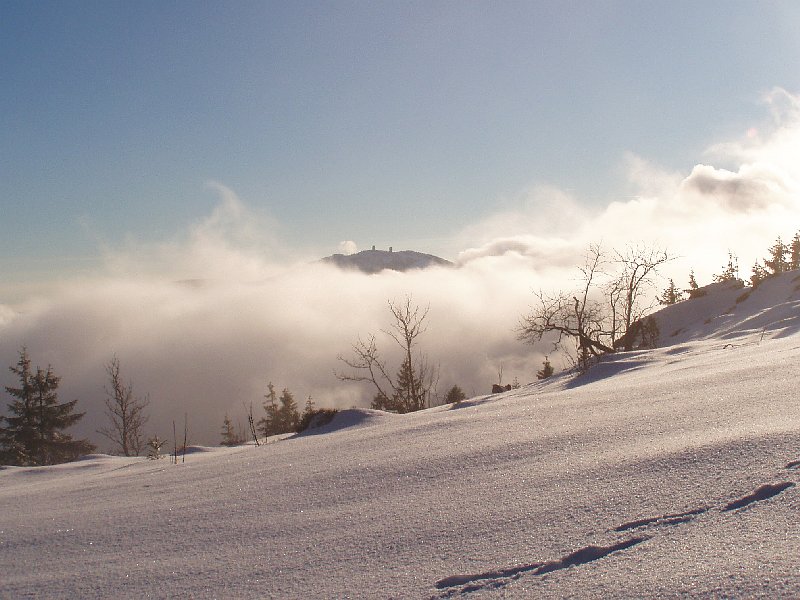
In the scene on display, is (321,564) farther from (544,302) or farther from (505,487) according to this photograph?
(544,302)

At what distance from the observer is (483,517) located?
209 cm

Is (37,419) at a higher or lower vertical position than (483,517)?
higher

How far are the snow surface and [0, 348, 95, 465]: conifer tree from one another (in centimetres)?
2950

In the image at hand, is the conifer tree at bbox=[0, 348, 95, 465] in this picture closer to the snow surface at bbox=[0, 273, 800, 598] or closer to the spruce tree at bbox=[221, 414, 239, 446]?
the spruce tree at bbox=[221, 414, 239, 446]

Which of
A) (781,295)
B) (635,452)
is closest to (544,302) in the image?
(781,295)

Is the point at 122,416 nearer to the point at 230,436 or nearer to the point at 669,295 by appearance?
the point at 230,436

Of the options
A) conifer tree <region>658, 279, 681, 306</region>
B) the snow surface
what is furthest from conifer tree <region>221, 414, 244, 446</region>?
conifer tree <region>658, 279, 681, 306</region>

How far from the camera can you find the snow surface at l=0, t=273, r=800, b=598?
1.54 meters

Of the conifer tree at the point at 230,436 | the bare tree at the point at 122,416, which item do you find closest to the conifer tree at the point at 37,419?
the bare tree at the point at 122,416

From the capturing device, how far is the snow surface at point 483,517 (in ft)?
5.07

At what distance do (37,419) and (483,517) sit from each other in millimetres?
32979

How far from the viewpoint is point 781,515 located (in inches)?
61.9

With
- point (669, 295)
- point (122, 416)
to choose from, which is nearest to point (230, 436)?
point (122, 416)

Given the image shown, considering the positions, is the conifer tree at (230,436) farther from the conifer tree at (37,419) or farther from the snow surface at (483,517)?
the conifer tree at (37,419)
